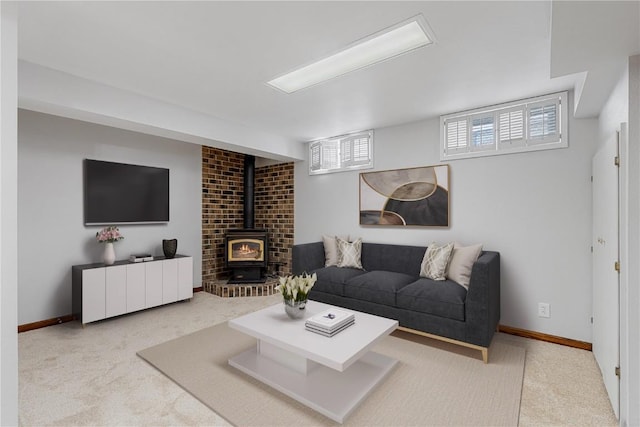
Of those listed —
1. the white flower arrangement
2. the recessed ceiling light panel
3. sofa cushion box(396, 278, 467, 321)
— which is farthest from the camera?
sofa cushion box(396, 278, 467, 321)

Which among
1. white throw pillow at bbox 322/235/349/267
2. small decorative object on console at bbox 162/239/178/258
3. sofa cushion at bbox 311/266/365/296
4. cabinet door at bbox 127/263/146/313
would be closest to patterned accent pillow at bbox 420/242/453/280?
sofa cushion at bbox 311/266/365/296

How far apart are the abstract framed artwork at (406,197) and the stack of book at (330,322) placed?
1812 mm

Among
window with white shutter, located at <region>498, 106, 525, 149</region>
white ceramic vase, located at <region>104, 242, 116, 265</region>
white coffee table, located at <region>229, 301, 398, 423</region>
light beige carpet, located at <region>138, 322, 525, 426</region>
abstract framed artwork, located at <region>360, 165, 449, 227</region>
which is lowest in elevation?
light beige carpet, located at <region>138, 322, 525, 426</region>

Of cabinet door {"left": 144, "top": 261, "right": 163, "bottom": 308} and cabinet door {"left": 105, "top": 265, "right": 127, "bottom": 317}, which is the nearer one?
cabinet door {"left": 105, "top": 265, "right": 127, "bottom": 317}

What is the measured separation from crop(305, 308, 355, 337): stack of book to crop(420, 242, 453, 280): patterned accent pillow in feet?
3.97

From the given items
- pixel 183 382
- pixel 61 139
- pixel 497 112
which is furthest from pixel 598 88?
pixel 61 139

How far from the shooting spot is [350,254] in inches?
157

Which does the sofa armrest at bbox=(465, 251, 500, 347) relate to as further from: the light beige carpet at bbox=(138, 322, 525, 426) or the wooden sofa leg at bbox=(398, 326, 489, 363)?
the light beige carpet at bbox=(138, 322, 525, 426)

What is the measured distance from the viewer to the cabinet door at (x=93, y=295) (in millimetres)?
3326

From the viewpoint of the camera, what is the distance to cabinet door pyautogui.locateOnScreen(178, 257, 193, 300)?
420cm

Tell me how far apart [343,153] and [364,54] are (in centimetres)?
222

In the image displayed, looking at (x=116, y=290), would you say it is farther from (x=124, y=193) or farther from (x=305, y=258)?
(x=305, y=258)

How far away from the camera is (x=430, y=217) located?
3699mm

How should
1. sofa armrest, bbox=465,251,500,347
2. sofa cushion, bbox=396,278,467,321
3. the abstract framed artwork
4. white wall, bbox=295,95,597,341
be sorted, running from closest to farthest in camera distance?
sofa armrest, bbox=465,251,500,347
sofa cushion, bbox=396,278,467,321
white wall, bbox=295,95,597,341
the abstract framed artwork
